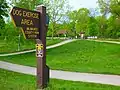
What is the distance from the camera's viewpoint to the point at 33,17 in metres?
8.95

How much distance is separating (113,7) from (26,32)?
2915 cm

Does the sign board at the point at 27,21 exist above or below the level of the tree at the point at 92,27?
above

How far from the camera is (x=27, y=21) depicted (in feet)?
28.4

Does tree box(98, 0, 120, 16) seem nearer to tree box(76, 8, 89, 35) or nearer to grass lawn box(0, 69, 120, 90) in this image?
grass lawn box(0, 69, 120, 90)

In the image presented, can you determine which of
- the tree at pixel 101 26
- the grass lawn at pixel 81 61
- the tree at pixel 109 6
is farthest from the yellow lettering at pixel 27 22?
the tree at pixel 101 26

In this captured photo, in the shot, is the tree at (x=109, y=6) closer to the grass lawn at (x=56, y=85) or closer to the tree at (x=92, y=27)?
the grass lawn at (x=56, y=85)

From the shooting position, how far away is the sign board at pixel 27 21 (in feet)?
27.3

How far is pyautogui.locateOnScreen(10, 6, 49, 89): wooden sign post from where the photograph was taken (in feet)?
27.6

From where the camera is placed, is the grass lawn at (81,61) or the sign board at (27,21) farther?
the grass lawn at (81,61)

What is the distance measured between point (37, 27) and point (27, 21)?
0.53 m

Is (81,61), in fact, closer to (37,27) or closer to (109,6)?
(109,6)

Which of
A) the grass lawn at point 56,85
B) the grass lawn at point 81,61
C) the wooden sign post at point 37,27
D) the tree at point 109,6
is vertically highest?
the tree at point 109,6

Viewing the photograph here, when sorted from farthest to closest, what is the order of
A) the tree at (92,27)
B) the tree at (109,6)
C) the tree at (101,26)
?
the tree at (92,27)
the tree at (101,26)
the tree at (109,6)

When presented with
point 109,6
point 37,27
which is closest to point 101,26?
point 109,6
